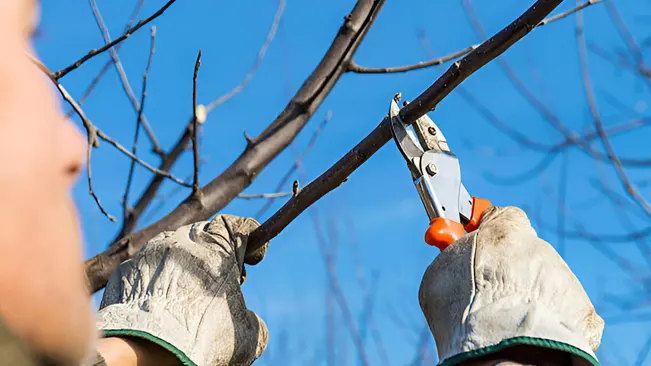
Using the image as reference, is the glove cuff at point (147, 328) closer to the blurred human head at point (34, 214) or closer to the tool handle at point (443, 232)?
the tool handle at point (443, 232)

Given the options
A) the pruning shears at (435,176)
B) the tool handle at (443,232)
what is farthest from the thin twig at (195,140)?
the tool handle at (443,232)

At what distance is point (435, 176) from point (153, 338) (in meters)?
0.74

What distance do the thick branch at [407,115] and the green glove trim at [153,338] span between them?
405 millimetres

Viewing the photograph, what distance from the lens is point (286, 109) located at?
2.77 meters

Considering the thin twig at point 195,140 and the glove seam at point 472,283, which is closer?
the glove seam at point 472,283

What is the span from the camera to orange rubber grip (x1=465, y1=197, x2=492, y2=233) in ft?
6.53

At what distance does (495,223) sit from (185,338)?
0.72 metres

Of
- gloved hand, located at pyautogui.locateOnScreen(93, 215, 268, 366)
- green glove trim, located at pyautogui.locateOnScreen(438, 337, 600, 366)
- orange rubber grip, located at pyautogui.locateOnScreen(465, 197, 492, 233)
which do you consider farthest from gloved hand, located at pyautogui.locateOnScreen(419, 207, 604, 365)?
gloved hand, located at pyautogui.locateOnScreen(93, 215, 268, 366)

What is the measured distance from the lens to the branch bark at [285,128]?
2656 mm

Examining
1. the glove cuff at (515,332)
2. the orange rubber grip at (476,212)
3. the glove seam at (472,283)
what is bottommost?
the glove cuff at (515,332)

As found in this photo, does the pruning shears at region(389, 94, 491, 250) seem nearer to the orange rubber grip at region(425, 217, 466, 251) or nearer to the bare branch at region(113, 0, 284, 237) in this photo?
the orange rubber grip at region(425, 217, 466, 251)

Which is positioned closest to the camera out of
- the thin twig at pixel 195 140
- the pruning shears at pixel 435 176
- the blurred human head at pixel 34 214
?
the blurred human head at pixel 34 214

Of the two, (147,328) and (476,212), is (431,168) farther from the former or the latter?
(147,328)

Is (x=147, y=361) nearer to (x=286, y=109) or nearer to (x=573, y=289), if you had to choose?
(x=573, y=289)
